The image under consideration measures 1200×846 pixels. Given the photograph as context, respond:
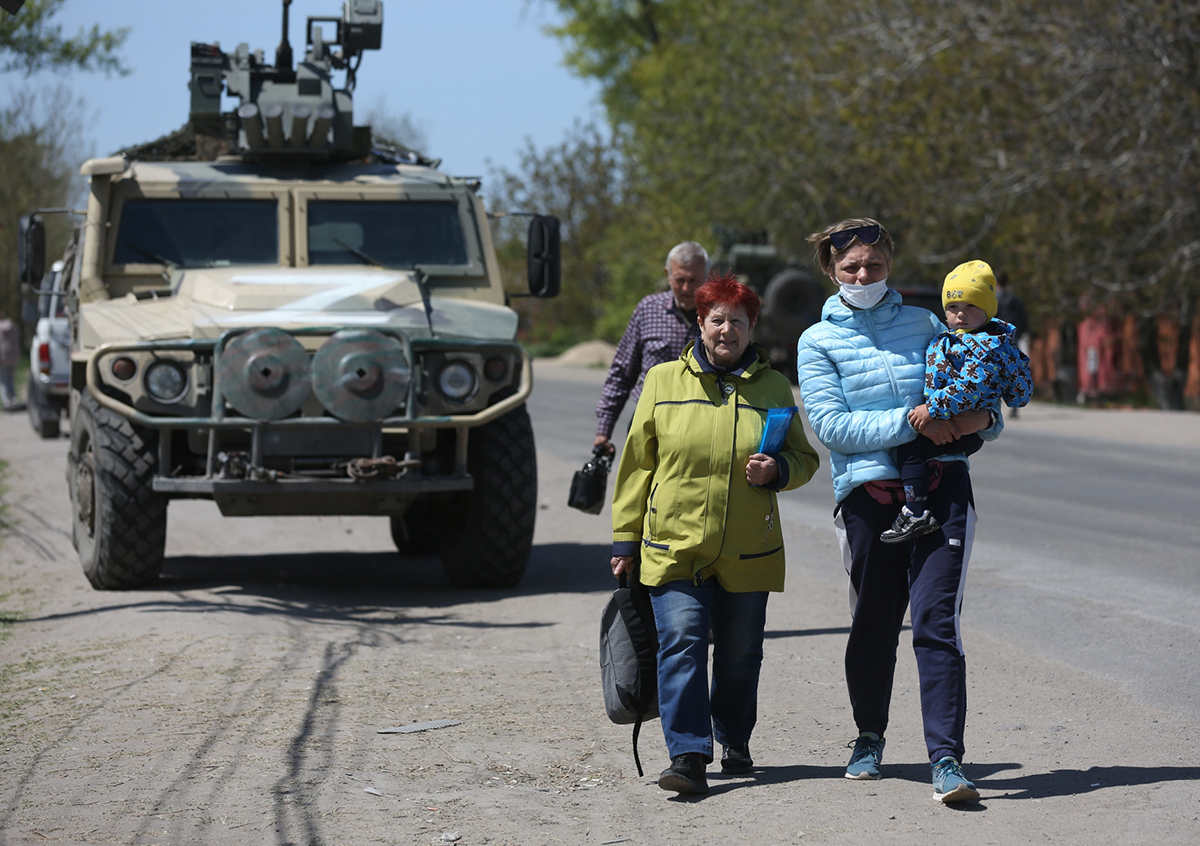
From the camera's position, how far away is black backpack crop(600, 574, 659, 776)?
4.80m

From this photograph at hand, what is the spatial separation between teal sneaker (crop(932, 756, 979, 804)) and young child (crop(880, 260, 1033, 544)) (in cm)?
68

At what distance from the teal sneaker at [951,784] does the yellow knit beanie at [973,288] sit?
138cm

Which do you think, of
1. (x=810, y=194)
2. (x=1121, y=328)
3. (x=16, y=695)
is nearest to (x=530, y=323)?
(x=810, y=194)

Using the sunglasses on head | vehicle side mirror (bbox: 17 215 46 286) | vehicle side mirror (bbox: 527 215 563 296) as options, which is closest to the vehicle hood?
vehicle side mirror (bbox: 527 215 563 296)

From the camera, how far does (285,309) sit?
811 centimetres

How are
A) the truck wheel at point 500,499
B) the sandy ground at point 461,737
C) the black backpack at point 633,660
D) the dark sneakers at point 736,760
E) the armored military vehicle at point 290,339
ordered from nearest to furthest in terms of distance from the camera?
the sandy ground at point 461,737, the black backpack at point 633,660, the dark sneakers at point 736,760, the armored military vehicle at point 290,339, the truck wheel at point 500,499

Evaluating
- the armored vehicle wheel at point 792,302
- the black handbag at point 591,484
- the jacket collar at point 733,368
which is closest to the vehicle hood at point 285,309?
the black handbag at point 591,484

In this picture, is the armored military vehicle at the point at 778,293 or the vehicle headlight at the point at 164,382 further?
the armored military vehicle at the point at 778,293

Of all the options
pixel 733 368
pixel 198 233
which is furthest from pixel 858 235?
pixel 198 233

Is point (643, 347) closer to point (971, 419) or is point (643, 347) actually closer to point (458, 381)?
point (458, 381)

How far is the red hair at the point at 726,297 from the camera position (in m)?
4.76

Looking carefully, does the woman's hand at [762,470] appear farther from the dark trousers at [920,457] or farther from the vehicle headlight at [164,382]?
the vehicle headlight at [164,382]

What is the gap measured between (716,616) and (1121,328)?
27.2m

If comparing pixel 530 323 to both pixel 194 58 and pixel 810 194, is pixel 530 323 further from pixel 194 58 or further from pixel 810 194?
pixel 194 58
